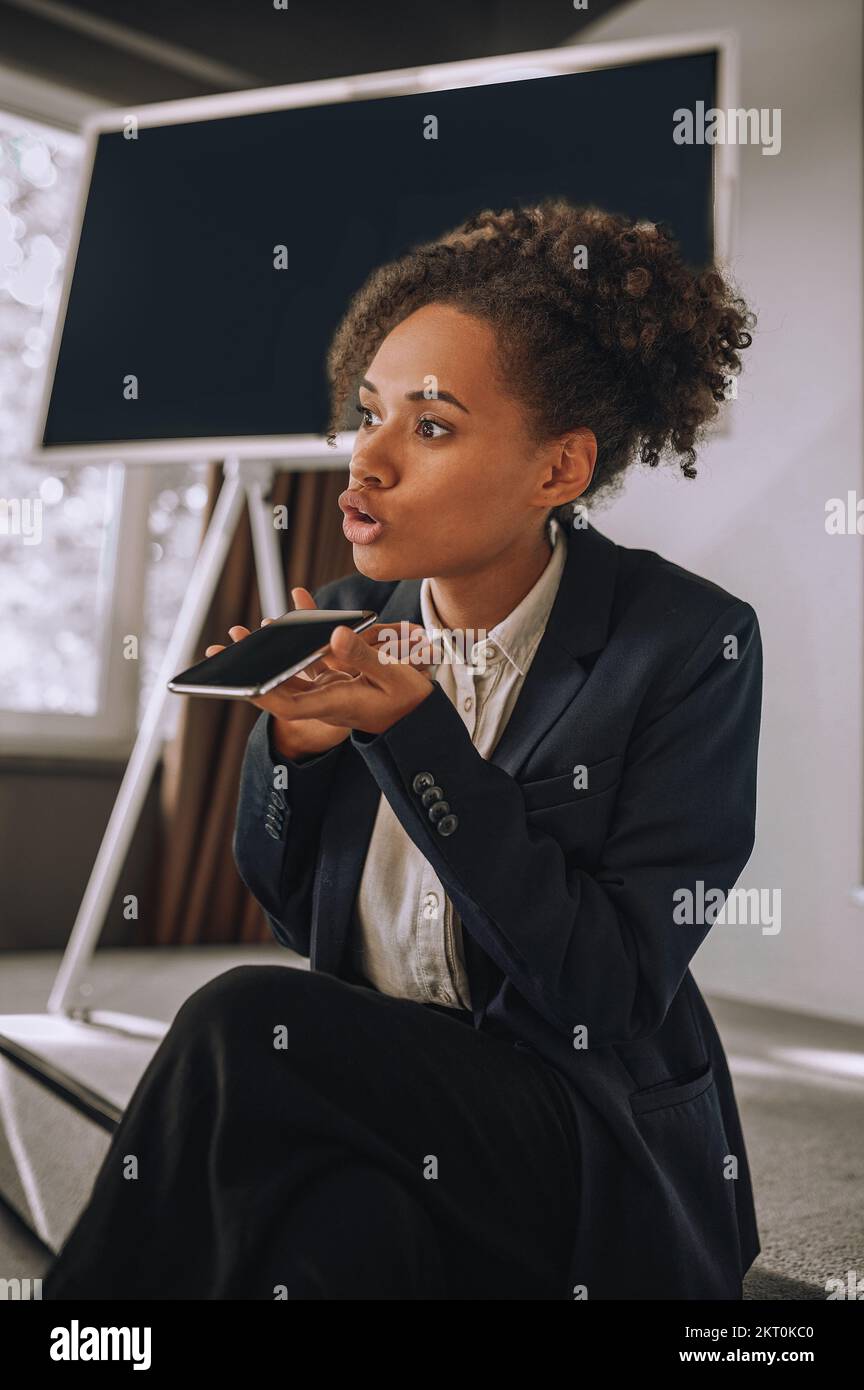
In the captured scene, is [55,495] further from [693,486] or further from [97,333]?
[693,486]

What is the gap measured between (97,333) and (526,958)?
1.51 meters

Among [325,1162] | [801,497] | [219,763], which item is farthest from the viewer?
[219,763]

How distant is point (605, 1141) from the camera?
794 mm

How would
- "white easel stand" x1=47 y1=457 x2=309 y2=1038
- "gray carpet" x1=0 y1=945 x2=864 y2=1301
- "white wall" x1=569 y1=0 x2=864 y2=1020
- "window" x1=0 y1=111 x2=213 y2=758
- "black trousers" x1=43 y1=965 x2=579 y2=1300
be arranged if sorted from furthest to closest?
"window" x1=0 y1=111 x2=213 y2=758 → "white wall" x1=569 y1=0 x2=864 y2=1020 → "white easel stand" x1=47 y1=457 x2=309 y2=1038 → "gray carpet" x1=0 y1=945 x2=864 y2=1301 → "black trousers" x1=43 y1=965 x2=579 y2=1300

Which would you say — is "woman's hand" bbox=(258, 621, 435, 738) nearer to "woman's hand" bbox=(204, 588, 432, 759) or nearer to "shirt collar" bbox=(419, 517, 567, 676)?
"woman's hand" bbox=(204, 588, 432, 759)

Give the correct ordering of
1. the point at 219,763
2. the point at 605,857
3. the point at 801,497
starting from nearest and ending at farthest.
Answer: the point at 605,857
the point at 801,497
the point at 219,763

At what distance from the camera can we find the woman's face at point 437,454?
0.86 m

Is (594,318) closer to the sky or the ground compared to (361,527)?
closer to the sky

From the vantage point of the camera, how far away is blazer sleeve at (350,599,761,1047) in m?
0.76

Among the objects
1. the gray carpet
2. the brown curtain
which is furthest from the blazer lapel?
the brown curtain

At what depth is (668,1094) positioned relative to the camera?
0.85 metres

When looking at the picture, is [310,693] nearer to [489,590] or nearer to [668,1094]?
[489,590]

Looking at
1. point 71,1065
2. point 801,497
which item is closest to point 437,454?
point 71,1065

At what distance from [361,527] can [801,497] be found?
1.99m
